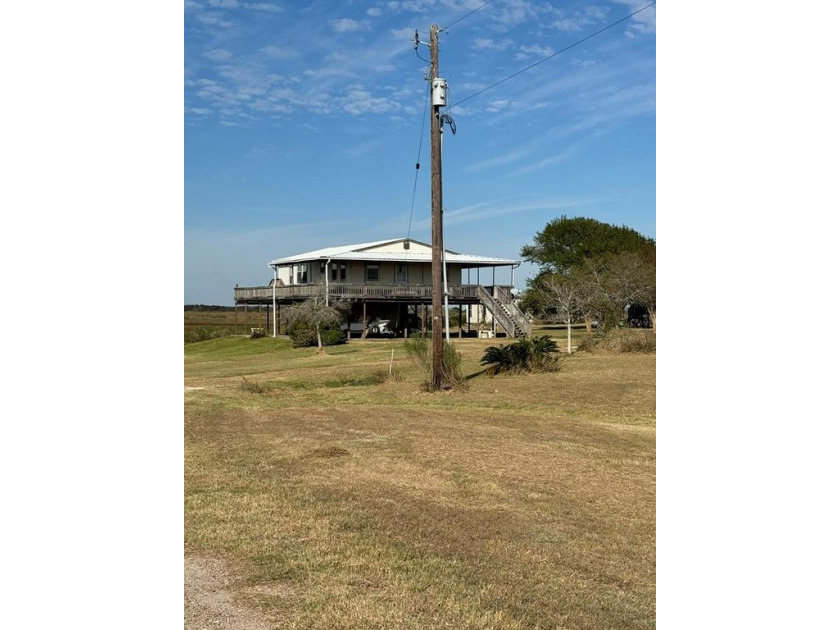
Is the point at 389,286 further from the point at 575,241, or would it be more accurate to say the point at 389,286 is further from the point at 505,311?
the point at 575,241

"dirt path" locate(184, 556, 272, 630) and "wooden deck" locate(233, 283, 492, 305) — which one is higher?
"wooden deck" locate(233, 283, 492, 305)

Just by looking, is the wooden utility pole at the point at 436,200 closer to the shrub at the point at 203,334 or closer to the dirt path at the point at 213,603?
the dirt path at the point at 213,603

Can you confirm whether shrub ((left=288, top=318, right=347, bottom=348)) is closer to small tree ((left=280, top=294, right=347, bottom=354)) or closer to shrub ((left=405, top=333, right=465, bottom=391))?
small tree ((left=280, top=294, right=347, bottom=354))

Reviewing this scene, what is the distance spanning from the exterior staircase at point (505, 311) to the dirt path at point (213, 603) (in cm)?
2648

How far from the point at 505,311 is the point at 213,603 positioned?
28653 millimetres

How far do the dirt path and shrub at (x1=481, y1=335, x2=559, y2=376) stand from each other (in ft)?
45.6

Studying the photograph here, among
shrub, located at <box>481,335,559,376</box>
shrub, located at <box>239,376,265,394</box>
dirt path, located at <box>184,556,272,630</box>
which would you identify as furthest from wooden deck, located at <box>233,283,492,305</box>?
dirt path, located at <box>184,556,272,630</box>

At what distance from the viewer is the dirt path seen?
3.69 meters

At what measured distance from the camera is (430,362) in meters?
16.8

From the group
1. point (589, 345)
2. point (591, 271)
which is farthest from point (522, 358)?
point (591, 271)

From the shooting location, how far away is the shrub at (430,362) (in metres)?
16.0
